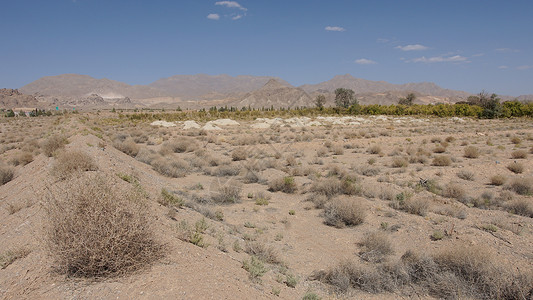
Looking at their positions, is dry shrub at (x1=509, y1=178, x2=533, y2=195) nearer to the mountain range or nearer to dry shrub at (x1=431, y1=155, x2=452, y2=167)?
dry shrub at (x1=431, y1=155, x2=452, y2=167)

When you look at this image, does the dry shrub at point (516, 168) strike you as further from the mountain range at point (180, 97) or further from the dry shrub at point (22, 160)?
the mountain range at point (180, 97)

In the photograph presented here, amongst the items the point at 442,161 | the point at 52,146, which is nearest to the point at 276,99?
the point at 442,161

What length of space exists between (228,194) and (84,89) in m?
205

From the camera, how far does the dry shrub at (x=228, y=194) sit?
32.6ft

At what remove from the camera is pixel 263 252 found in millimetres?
6207

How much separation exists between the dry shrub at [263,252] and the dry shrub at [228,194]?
3.48 meters

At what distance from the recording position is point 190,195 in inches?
388

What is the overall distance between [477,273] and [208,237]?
506cm

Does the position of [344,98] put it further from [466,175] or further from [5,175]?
[5,175]

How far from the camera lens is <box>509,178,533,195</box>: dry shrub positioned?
31.2 feet

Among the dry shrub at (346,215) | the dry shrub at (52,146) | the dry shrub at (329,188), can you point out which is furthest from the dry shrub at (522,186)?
the dry shrub at (52,146)

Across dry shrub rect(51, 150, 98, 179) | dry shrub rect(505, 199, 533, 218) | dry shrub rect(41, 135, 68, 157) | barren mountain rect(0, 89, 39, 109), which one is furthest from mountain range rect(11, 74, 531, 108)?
→ dry shrub rect(51, 150, 98, 179)

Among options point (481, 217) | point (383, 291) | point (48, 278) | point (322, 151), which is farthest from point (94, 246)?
point (322, 151)

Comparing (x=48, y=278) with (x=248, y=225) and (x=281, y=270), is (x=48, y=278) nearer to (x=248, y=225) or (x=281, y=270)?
(x=281, y=270)
